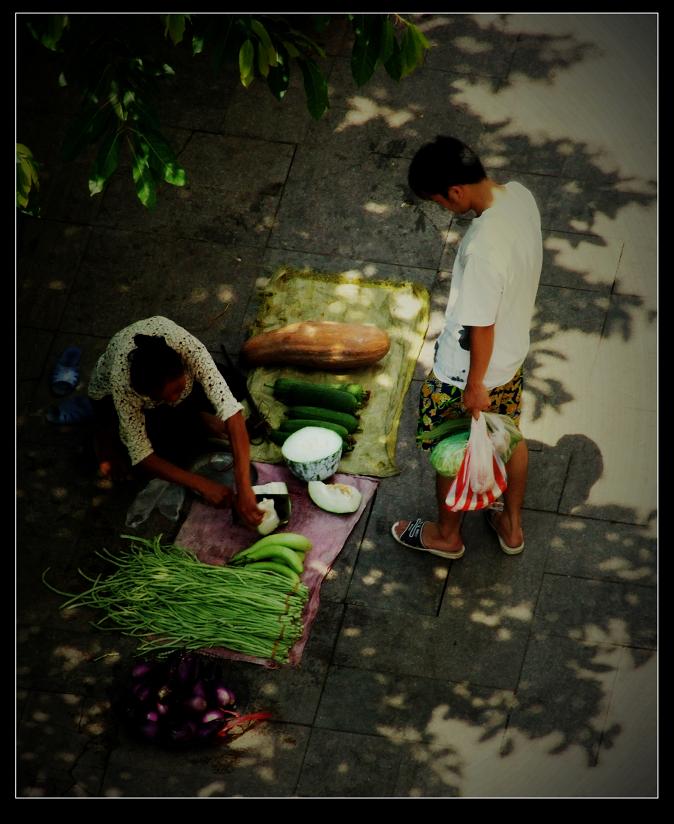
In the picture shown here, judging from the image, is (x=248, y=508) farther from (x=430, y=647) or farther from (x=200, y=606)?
(x=430, y=647)

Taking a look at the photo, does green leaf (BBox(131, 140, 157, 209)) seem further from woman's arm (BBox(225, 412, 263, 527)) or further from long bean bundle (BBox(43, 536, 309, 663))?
long bean bundle (BBox(43, 536, 309, 663))

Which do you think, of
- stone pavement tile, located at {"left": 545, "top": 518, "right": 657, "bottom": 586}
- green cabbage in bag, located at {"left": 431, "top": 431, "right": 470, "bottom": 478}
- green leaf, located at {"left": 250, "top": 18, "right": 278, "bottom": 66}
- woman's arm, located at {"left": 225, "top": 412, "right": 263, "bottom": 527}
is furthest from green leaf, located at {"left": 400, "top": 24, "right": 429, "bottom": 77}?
stone pavement tile, located at {"left": 545, "top": 518, "right": 657, "bottom": 586}

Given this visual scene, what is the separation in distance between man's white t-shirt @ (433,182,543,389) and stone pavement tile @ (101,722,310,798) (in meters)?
Result: 2.28

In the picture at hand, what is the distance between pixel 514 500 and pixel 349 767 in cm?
161

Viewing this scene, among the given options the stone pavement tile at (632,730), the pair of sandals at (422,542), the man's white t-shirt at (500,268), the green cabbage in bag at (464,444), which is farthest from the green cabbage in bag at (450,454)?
the stone pavement tile at (632,730)

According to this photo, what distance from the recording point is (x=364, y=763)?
4508 millimetres

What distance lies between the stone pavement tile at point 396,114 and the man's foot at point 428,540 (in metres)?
2.72

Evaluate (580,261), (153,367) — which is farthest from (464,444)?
(580,261)

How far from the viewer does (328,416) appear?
5.24 meters

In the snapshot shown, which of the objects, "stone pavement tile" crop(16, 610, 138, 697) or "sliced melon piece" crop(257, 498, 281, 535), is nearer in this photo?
"stone pavement tile" crop(16, 610, 138, 697)

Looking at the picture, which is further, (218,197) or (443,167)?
(218,197)

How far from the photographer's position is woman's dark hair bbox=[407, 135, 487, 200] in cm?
365

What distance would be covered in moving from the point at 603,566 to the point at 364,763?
5.50 ft

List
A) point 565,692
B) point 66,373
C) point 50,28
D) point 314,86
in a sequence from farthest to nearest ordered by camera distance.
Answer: point 66,373, point 565,692, point 314,86, point 50,28
